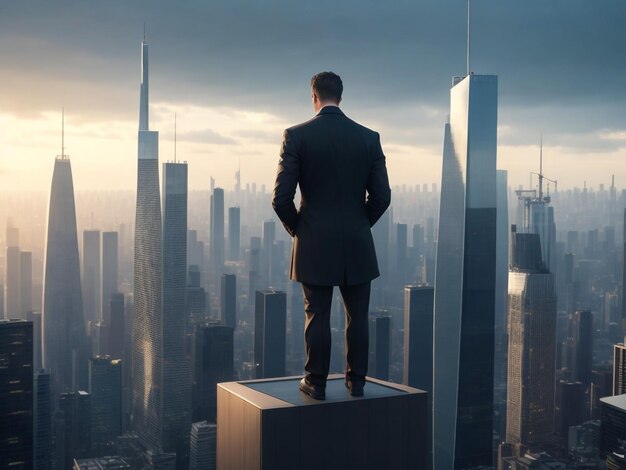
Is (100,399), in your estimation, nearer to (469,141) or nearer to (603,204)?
(469,141)

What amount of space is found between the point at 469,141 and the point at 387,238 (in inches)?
589

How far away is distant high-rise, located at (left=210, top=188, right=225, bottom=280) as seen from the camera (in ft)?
144

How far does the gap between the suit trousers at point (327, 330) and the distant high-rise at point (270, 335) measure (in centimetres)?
3010

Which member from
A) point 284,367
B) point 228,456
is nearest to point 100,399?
point 284,367

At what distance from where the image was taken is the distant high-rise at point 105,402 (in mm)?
32500

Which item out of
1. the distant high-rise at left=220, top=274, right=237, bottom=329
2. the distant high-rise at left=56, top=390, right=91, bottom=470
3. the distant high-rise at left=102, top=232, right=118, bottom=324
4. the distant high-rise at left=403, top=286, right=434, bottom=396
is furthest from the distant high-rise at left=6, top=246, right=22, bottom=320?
the distant high-rise at left=403, top=286, right=434, bottom=396

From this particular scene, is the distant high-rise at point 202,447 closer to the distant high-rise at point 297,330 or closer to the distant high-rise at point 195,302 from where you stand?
the distant high-rise at point 297,330

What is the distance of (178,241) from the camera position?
42281 millimetres

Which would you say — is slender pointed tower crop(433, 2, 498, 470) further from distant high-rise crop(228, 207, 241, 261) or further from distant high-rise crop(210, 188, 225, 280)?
distant high-rise crop(210, 188, 225, 280)

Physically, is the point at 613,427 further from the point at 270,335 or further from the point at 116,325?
the point at 116,325

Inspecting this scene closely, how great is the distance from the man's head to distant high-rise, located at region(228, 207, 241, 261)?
3850 centimetres

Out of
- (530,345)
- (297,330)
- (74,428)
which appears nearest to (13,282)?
(74,428)

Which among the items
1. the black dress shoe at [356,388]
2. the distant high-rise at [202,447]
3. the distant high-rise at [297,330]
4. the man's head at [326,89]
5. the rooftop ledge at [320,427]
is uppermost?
the man's head at [326,89]

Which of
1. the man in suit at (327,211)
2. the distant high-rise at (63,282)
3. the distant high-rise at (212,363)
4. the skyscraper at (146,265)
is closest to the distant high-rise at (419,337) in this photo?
Result: the distant high-rise at (212,363)
